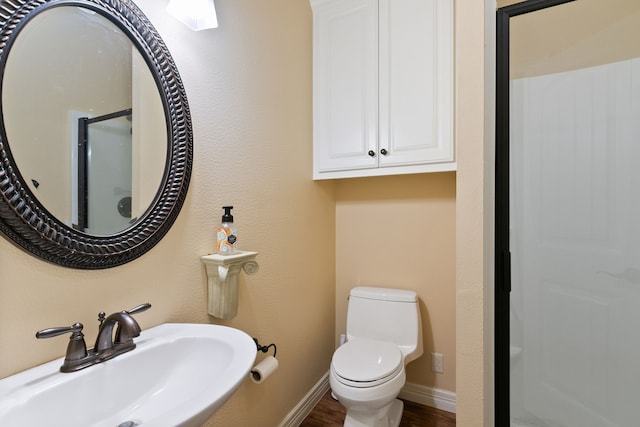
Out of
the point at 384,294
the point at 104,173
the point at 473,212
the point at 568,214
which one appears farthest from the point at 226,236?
the point at 568,214

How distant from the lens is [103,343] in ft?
2.51

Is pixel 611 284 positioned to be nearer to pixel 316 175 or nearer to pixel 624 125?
pixel 624 125

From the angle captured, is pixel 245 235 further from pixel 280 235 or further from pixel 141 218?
pixel 141 218

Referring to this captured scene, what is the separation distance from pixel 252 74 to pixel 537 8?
122cm

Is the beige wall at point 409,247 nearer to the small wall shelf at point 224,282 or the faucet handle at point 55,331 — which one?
the small wall shelf at point 224,282

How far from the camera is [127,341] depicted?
2.61ft

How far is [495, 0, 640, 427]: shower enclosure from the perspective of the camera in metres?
1.16

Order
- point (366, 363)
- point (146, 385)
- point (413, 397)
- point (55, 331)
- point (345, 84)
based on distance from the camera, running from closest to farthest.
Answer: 1. point (55, 331)
2. point (146, 385)
3. point (366, 363)
4. point (345, 84)
5. point (413, 397)

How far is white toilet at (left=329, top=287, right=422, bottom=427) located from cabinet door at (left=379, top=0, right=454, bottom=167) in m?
0.84

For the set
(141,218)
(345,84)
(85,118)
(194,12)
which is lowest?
(141,218)

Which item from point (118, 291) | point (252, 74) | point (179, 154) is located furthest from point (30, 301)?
point (252, 74)

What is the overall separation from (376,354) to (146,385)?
3.61 feet

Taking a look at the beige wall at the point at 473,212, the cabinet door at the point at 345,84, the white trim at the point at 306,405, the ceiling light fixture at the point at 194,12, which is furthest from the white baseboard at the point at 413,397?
the ceiling light fixture at the point at 194,12

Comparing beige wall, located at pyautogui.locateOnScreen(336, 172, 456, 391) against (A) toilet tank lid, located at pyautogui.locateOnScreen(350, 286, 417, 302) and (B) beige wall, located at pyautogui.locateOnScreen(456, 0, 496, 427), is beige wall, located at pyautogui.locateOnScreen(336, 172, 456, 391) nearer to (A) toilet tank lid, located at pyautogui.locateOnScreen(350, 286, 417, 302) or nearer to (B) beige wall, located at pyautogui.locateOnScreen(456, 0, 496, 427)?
(A) toilet tank lid, located at pyautogui.locateOnScreen(350, 286, 417, 302)
